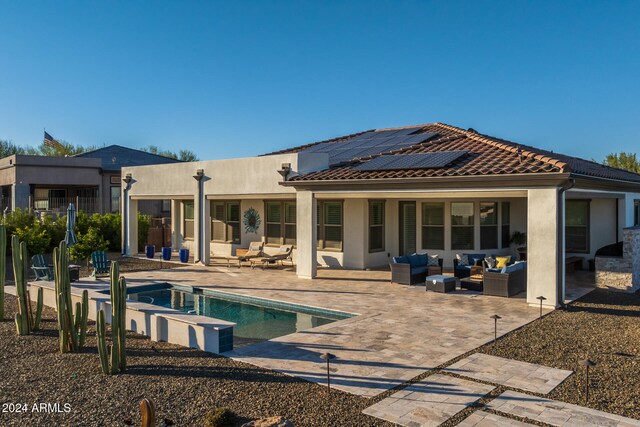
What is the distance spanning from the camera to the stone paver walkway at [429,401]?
19.6 feet

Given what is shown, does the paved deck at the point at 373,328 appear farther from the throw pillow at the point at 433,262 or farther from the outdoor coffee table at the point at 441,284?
the throw pillow at the point at 433,262

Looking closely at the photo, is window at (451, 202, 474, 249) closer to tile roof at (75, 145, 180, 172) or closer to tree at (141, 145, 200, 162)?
tile roof at (75, 145, 180, 172)

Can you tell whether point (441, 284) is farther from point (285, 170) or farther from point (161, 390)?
point (161, 390)

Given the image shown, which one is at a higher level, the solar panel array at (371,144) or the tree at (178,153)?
the tree at (178,153)

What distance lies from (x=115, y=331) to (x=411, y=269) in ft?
33.2

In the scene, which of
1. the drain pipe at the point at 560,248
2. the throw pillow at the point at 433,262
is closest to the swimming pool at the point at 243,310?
the drain pipe at the point at 560,248

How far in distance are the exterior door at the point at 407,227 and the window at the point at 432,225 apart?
0.56 metres

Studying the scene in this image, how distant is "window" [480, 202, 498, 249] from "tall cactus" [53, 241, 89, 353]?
14.6 meters

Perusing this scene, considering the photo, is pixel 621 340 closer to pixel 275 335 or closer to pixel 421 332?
pixel 421 332

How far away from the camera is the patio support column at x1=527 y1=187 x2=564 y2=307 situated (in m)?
11.9

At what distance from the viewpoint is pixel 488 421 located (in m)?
5.86

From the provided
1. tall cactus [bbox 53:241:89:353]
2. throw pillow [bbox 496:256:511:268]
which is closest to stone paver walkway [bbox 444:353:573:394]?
tall cactus [bbox 53:241:89:353]

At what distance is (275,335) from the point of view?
1070 centimetres

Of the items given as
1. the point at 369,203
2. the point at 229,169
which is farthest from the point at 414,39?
the point at 229,169
